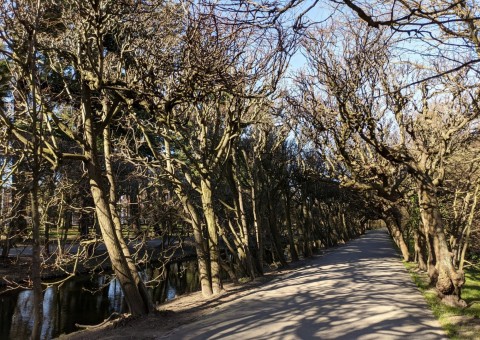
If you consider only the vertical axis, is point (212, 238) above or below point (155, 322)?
above

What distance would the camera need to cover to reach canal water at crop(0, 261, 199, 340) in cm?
1406

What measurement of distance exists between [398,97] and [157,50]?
7.95m

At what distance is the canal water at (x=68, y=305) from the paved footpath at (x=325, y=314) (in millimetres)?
2907

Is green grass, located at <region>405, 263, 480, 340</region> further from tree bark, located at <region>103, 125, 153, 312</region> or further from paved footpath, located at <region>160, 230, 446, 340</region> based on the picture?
tree bark, located at <region>103, 125, 153, 312</region>

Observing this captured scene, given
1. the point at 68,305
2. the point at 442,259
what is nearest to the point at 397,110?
the point at 442,259

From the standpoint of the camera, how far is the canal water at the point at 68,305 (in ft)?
46.1

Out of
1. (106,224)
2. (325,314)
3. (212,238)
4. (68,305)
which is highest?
(106,224)

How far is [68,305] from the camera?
18.1 meters

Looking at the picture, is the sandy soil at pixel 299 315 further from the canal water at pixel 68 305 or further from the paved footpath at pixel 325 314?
the canal water at pixel 68 305

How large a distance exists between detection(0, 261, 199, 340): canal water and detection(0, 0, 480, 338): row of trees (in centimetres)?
254

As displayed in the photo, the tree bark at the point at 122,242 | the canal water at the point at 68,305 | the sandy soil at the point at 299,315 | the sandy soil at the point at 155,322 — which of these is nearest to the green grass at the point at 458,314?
the sandy soil at the point at 299,315

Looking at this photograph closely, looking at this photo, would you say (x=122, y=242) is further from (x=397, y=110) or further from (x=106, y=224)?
(x=397, y=110)

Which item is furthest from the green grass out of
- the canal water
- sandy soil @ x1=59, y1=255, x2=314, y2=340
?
the canal water

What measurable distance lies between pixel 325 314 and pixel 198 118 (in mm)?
7845
